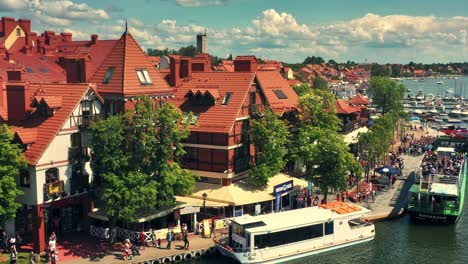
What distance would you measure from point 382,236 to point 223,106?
20805 millimetres

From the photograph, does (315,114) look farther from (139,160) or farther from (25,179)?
(25,179)

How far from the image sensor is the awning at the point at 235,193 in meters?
50.4

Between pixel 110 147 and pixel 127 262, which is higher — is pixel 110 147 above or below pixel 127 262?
above

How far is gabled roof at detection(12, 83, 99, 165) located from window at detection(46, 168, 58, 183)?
1.96 metres

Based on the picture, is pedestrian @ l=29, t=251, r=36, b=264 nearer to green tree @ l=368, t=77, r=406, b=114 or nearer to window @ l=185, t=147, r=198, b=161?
window @ l=185, t=147, r=198, b=161

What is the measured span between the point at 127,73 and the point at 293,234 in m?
21.6

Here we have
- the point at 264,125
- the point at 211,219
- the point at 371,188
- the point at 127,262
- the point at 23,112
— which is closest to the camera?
the point at 127,262

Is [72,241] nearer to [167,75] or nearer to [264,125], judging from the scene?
[264,125]

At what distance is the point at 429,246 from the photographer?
162 ft

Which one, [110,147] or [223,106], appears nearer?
[110,147]

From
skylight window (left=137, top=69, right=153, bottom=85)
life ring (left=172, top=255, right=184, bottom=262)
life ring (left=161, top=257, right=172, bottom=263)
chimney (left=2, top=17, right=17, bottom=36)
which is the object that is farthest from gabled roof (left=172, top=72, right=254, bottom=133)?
chimney (left=2, top=17, right=17, bottom=36)

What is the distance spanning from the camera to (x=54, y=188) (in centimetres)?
4250

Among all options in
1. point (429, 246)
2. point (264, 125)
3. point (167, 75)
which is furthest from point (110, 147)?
point (429, 246)

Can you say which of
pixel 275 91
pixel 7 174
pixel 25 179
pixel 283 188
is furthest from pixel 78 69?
pixel 275 91
